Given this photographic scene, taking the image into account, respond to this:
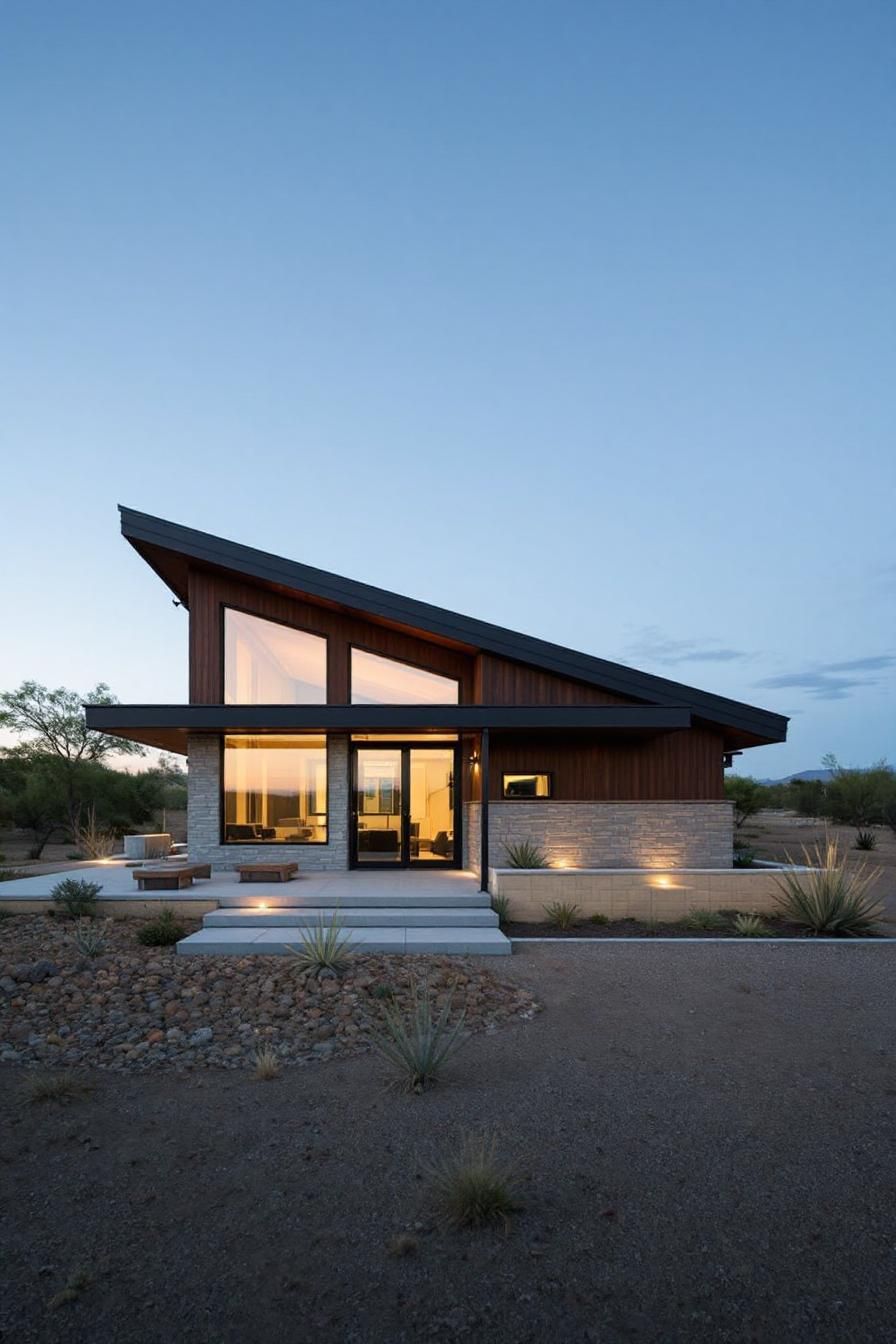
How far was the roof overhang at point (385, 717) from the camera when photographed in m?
11.1

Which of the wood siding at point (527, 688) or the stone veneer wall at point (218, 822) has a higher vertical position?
the wood siding at point (527, 688)

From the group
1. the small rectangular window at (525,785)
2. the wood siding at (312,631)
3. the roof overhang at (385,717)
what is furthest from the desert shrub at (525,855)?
the wood siding at (312,631)

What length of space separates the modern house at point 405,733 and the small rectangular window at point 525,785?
0.08 ft

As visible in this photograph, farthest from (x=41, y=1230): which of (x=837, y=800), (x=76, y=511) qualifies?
(x=837, y=800)

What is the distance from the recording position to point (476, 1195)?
10.4 ft

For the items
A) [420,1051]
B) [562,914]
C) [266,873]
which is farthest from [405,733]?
[420,1051]

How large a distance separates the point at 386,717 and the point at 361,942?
4.03m

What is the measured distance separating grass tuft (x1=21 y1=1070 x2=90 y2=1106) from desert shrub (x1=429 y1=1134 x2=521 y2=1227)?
2698 millimetres

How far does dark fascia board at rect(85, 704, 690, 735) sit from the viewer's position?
11.1 m

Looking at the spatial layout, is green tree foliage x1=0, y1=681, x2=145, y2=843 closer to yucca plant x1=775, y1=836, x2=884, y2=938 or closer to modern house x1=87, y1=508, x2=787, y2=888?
modern house x1=87, y1=508, x2=787, y2=888

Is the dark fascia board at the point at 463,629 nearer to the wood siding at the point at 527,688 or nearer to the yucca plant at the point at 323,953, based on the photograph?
the wood siding at the point at 527,688

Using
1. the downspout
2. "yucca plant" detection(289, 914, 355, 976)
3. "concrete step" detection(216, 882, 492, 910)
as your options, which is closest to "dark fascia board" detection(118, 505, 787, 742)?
the downspout

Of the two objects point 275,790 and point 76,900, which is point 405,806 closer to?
point 275,790

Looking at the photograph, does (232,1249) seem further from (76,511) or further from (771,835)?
(771,835)
